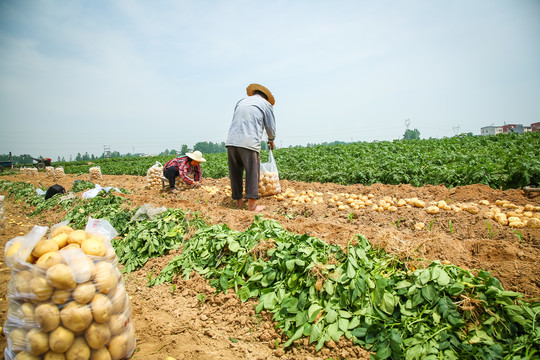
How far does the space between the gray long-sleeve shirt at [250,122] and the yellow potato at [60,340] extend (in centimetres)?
431

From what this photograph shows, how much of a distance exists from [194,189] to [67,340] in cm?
726

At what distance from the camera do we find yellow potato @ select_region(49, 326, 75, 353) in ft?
5.23

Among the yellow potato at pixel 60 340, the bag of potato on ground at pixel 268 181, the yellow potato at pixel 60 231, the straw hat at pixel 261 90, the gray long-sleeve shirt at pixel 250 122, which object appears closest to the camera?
the yellow potato at pixel 60 340

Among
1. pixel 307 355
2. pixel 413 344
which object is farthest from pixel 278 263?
pixel 413 344

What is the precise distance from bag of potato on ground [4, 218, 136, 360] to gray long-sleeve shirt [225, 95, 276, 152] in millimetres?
4015

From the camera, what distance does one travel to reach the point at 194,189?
344 inches

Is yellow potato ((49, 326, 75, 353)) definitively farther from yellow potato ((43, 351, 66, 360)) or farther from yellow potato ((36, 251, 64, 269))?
yellow potato ((36, 251, 64, 269))

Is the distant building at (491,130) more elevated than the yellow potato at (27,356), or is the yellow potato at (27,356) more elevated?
the distant building at (491,130)

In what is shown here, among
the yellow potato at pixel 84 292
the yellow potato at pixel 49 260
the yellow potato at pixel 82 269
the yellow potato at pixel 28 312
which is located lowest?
the yellow potato at pixel 28 312

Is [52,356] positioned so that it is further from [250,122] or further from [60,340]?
[250,122]

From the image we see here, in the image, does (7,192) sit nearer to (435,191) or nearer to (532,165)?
(435,191)

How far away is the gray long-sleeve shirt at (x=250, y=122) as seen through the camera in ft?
18.4

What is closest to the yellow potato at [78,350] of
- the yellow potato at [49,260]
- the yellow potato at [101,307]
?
the yellow potato at [101,307]

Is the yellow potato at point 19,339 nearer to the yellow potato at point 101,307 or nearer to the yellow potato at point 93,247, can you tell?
the yellow potato at point 101,307
